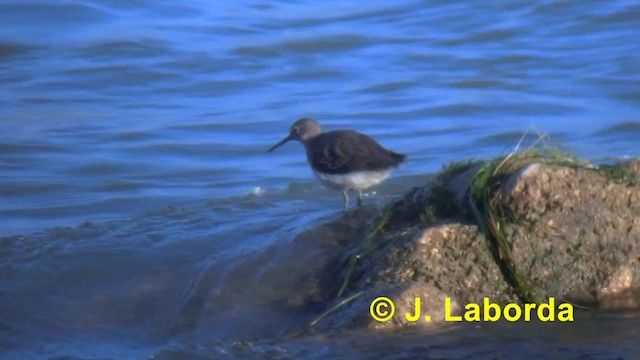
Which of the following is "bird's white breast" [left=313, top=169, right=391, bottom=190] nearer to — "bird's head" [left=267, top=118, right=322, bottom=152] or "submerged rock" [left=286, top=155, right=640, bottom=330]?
"bird's head" [left=267, top=118, right=322, bottom=152]

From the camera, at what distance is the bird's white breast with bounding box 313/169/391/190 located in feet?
30.2

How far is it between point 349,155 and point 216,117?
3.90 m

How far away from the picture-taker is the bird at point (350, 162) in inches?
363

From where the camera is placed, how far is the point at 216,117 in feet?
42.8

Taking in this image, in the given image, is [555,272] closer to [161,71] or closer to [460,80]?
[460,80]

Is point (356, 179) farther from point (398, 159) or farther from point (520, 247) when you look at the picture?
point (520, 247)

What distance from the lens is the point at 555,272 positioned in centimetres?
696

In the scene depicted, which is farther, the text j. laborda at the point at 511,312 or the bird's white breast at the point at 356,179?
the bird's white breast at the point at 356,179

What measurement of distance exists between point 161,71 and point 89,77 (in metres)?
0.80

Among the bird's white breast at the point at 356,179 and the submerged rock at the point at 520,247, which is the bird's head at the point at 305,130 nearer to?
the bird's white breast at the point at 356,179

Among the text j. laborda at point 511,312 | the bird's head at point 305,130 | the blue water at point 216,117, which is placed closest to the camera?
the text j. laborda at point 511,312

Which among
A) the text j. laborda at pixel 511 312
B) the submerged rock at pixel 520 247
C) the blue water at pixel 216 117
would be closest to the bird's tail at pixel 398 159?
the blue water at pixel 216 117

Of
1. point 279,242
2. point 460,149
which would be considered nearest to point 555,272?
point 279,242

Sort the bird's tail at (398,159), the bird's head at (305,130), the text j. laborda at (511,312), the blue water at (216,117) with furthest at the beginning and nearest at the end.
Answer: the bird's head at (305,130)
the bird's tail at (398,159)
the blue water at (216,117)
the text j. laborda at (511,312)
